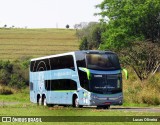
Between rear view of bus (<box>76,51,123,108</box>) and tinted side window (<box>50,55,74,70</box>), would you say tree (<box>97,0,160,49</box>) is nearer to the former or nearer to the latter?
tinted side window (<box>50,55,74,70</box>)

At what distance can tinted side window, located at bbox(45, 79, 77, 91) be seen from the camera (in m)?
34.0

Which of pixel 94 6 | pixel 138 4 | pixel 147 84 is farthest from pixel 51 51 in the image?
pixel 147 84

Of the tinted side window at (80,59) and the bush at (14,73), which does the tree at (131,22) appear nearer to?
the bush at (14,73)

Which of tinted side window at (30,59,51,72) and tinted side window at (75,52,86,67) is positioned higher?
tinted side window at (75,52,86,67)

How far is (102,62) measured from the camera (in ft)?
107

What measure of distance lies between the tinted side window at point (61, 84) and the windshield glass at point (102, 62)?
210 centimetres

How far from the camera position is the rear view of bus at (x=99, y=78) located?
106 ft

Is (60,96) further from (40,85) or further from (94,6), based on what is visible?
(94,6)

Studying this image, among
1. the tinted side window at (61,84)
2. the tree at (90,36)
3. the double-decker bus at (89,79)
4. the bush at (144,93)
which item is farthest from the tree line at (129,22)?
the double-decker bus at (89,79)

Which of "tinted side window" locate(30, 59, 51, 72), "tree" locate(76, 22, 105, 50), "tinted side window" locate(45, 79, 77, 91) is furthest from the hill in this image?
"tinted side window" locate(45, 79, 77, 91)

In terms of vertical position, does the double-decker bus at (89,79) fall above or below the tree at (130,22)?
below

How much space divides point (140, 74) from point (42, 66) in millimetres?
17808

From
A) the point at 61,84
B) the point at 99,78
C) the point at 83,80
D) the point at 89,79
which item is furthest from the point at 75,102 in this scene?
the point at 99,78

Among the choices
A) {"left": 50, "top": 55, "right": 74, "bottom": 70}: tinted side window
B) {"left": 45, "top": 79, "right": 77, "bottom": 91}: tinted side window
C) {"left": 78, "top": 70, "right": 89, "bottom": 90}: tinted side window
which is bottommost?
{"left": 45, "top": 79, "right": 77, "bottom": 91}: tinted side window
